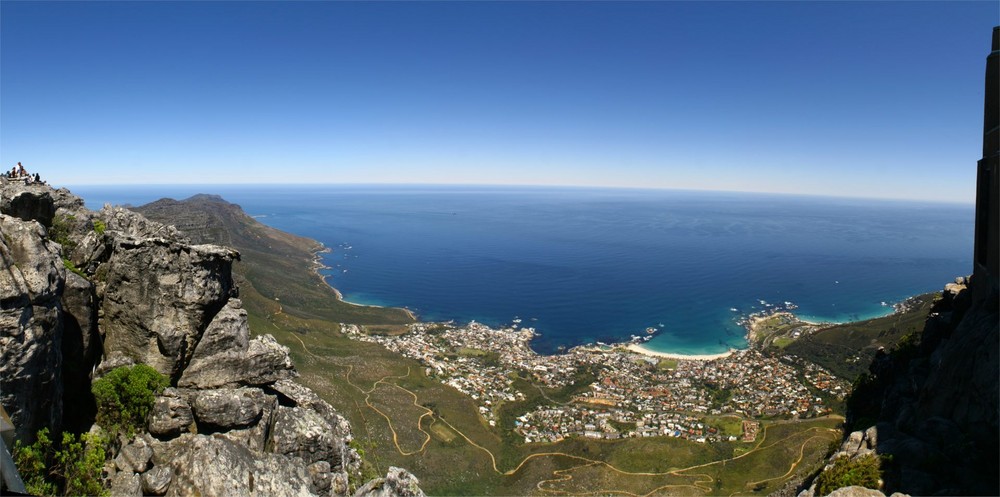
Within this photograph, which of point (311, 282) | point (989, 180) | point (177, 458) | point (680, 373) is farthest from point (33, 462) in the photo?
point (311, 282)

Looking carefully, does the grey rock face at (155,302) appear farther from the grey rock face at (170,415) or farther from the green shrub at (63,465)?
the green shrub at (63,465)

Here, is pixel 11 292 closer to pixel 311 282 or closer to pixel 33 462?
pixel 33 462

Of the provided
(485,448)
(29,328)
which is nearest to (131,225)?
(29,328)

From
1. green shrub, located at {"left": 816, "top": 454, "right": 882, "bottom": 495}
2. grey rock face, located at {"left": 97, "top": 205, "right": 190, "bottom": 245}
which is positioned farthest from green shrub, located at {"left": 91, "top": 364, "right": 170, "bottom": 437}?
green shrub, located at {"left": 816, "top": 454, "right": 882, "bottom": 495}

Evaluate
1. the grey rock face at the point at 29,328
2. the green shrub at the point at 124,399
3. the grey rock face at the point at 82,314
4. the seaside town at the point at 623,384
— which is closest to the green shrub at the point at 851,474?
the green shrub at the point at 124,399

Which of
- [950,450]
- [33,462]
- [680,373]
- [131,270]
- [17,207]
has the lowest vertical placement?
[680,373]

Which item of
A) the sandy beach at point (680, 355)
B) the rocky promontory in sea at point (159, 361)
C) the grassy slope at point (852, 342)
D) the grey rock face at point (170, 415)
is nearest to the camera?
the rocky promontory in sea at point (159, 361)

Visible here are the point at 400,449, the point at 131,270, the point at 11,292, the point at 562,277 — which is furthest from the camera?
the point at 562,277
